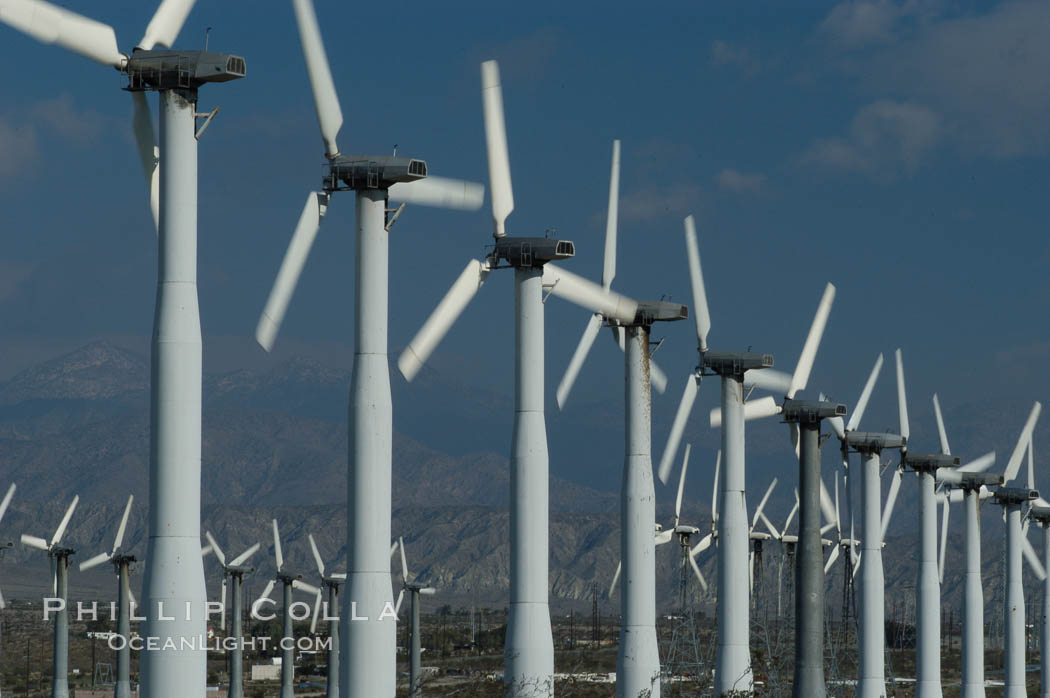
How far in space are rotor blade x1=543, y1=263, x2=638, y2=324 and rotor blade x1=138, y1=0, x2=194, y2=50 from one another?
20509 mm

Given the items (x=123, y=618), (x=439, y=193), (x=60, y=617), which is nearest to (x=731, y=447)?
(x=439, y=193)

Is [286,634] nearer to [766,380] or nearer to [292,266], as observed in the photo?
[766,380]

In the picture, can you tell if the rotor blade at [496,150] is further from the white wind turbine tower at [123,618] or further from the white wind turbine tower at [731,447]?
the white wind turbine tower at [123,618]

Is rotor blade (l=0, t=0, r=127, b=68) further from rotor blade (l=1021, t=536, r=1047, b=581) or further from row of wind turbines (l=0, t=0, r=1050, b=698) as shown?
rotor blade (l=1021, t=536, r=1047, b=581)

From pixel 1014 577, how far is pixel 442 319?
58.0m

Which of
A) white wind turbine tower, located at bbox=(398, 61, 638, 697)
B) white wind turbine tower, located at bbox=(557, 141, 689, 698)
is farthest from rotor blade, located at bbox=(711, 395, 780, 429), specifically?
white wind turbine tower, located at bbox=(398, 61, 638, 697)

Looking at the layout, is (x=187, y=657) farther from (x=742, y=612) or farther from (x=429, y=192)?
(x=742, y=612)

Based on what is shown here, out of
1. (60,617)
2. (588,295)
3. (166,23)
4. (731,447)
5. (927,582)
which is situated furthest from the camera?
(60,617)

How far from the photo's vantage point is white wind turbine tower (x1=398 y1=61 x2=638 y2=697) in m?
52.4

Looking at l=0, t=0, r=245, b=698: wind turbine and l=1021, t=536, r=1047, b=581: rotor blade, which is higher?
l=0, t=0, r=245, b=698: wind turbine

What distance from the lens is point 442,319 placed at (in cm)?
4994

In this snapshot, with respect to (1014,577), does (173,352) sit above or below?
above

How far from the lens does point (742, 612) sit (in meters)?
70.5

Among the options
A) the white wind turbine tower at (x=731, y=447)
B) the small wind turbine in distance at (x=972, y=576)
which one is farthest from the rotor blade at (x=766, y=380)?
the small wind turbine in distance at (x=972, y=576)
